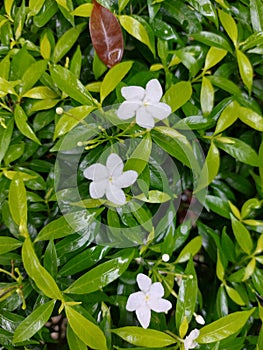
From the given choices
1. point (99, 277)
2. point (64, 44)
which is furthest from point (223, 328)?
point (64, 44)

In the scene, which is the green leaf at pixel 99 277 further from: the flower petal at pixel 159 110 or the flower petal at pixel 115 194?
the flower petal at pixel 159 110

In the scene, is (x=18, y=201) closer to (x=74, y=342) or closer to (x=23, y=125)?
(x=23, y=125)

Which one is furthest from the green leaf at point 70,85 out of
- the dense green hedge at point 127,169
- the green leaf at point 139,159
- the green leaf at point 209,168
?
the green leaf at point 209,168

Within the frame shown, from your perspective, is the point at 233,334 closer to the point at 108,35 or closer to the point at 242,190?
the point at 242,190

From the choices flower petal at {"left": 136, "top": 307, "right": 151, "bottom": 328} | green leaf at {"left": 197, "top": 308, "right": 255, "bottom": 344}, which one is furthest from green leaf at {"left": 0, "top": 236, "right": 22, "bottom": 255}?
green leaf at {"left": 197, "top": 308, "right": 255, "bottom": 344}

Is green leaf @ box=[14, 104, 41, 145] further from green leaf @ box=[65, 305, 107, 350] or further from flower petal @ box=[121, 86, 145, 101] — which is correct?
green leaf @ box=[65, 305, 107, 350]
